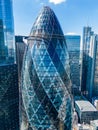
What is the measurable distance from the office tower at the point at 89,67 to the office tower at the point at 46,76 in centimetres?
4444

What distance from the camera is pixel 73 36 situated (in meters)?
80.7

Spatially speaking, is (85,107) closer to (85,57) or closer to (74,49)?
(85,57)

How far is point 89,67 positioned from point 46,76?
169 ft

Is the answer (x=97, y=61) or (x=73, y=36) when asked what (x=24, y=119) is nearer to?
(x=97, y=61)

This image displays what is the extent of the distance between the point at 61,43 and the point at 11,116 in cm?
2079

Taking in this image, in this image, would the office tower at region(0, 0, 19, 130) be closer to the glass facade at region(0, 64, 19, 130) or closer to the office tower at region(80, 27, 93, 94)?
the glass facade at region(0, 64, 19, 130)

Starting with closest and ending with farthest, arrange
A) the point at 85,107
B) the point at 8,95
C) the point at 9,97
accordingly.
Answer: the point at 8,95, the point at 9,97, the point at 85,107

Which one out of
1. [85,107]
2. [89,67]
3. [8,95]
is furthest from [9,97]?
[89,67]

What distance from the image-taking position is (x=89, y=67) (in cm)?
7138

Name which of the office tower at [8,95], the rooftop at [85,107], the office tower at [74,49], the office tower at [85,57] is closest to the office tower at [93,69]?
the office tower at [85,57]

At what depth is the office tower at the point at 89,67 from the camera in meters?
67.2

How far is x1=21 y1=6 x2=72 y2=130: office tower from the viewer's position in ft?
75.9

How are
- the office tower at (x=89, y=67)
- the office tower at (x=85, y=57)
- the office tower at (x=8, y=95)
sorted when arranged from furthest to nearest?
the office tower at (x=85, y=57)
the office tower at (x=89, y=67)
the office tower at (x=8, y=95)

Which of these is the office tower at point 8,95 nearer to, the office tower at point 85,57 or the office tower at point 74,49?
the office tower at point 74,49
